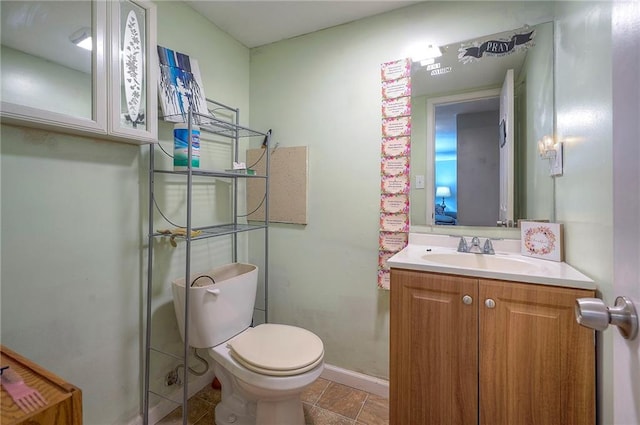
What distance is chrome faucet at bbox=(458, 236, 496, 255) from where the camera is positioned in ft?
4.83

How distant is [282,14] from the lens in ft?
5.83

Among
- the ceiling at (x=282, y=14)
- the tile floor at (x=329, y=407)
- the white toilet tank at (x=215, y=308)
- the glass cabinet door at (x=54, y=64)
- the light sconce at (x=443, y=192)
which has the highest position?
the ceiling at (x=282, y=14)

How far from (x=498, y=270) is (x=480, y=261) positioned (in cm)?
8

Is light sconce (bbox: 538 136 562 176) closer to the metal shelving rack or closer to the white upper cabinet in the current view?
the metal shelving rack

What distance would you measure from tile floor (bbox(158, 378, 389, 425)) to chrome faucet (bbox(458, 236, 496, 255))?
100cm

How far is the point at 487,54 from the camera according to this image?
1.54 metres

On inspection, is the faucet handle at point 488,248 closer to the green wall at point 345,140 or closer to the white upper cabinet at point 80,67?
the green wall at point 345,140

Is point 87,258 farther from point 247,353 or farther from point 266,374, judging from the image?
point 266,374

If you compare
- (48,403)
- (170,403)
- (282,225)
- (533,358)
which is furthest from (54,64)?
(533,358)

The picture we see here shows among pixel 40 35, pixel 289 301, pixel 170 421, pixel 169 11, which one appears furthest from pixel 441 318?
pixel 169 11

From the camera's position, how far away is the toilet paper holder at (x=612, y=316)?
17.3 inches

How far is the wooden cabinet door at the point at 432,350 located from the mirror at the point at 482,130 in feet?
1.87

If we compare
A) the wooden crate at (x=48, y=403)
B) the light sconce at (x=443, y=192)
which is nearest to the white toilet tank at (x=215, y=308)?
the wooden crate at (x=48, y=403)

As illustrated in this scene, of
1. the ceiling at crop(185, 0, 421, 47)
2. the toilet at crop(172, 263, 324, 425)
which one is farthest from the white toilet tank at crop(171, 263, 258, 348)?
the ceiling at crop(185, 0, 421, 47)
